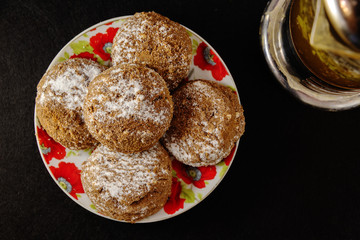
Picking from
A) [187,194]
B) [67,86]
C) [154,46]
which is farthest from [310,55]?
[67,86]

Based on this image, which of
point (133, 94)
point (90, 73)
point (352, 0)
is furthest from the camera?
point (90, 73)

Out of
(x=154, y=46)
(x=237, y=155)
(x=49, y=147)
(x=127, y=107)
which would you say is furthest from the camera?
(x=237, y=155)

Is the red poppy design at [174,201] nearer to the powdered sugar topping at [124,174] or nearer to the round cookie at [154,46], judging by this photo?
the powdered sugar topping at [124,174]

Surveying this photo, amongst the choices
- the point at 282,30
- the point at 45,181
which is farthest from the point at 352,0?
the point at 45,181

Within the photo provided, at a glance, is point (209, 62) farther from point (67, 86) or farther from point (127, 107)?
point (67, 86)

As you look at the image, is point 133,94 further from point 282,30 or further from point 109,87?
point 282,30

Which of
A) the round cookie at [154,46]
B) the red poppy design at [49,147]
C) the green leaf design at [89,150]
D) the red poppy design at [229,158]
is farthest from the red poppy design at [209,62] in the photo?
A: the red poppy design at [49,147]

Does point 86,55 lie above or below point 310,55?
below
